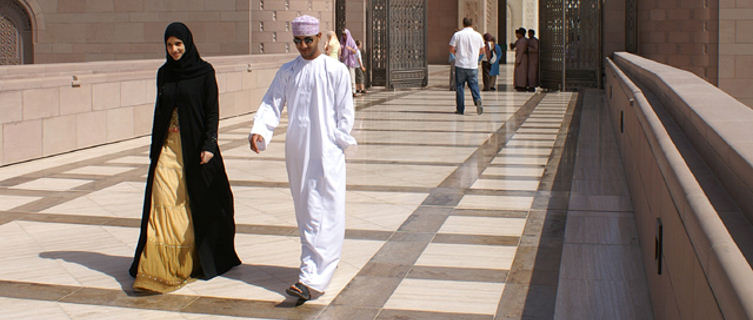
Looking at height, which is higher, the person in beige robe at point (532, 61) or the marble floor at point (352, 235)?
the person in beige robe at point (532, 61)

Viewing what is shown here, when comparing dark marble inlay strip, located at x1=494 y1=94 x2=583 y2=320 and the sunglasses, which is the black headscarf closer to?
the sunglasses

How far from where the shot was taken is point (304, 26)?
14.0 ft

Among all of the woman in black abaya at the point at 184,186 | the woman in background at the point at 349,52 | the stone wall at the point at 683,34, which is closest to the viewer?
the woman in black abaya at the point at 184,186

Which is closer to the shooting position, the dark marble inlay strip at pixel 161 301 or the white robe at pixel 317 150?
the dark marble inlay strip at pixel 161 301

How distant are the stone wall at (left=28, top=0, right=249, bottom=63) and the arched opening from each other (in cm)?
26

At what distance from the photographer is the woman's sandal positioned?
4.20 metres

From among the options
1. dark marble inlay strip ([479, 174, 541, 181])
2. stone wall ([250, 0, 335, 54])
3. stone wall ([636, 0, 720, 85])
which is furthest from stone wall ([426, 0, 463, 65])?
dark marble inlay strip ([479, 174, 541, 181])

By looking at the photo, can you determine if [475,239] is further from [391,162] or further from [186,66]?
[391,162]

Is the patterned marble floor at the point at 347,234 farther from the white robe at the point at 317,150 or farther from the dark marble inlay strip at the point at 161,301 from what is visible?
the white robe at the point at 317,150

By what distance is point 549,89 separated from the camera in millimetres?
19422

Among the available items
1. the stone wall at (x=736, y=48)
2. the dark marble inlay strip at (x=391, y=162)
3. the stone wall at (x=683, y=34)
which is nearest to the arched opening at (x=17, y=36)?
the dark marble inlay strip at (x=391, y=162)

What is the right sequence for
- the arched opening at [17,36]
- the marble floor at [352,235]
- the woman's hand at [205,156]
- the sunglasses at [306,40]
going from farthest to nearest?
the arched opening at [17,36] → the woman's hand at [205,156] → the sunglasses at [306,40] → the marble floor at [352,235]

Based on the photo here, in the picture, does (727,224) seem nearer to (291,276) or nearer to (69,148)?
(291,276)

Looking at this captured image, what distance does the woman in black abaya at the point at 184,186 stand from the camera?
4.52 metres
